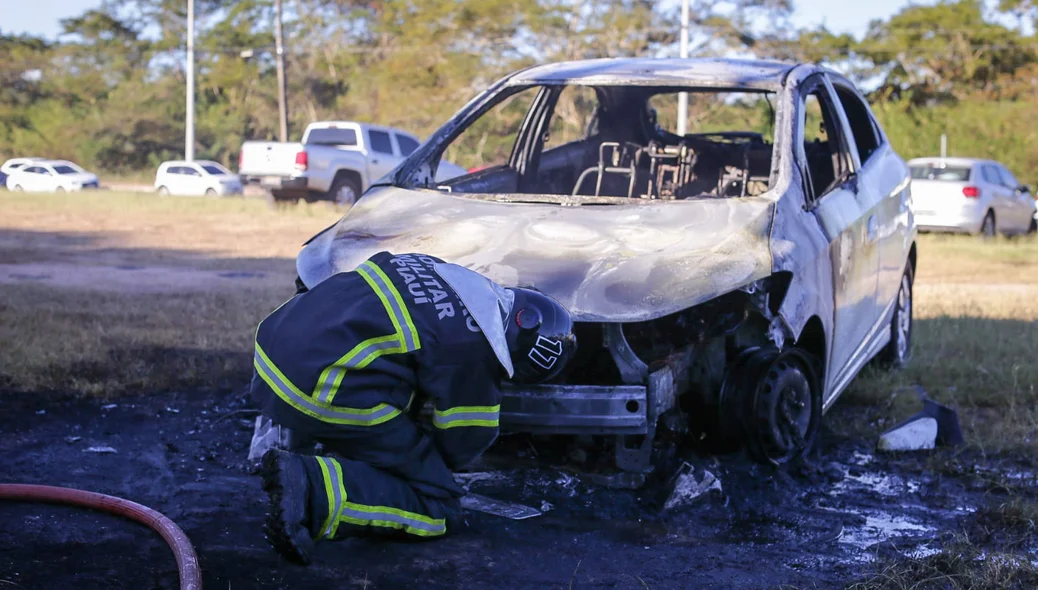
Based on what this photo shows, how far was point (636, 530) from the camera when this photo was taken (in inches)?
150

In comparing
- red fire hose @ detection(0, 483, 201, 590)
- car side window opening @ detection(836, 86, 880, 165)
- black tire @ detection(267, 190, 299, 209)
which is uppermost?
car side window opening @ detection(836, 86, 880, 165)

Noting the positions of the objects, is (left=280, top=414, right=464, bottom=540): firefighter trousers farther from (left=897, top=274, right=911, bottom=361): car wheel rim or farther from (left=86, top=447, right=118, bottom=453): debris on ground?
(left=897, top=274, right=911, bottom=361): car wheel rim

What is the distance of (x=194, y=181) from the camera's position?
112 feet

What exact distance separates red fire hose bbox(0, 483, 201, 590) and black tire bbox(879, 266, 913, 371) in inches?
172

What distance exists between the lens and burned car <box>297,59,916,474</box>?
12.8 ft

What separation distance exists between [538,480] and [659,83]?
2044 mm

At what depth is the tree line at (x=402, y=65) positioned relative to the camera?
117 feet

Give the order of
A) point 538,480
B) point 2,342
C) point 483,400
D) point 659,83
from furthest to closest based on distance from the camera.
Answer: point 2,342 < point 659,83 < point 538,480 < point 483,400

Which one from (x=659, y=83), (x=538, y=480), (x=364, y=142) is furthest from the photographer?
(x=364, y=142)

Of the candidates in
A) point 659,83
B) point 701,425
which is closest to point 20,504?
point 701,425

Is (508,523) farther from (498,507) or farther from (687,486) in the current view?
(687,486)

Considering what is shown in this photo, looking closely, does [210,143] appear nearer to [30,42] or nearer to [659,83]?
[30,42]

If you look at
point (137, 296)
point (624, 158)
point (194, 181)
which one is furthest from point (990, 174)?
point (194, 181)

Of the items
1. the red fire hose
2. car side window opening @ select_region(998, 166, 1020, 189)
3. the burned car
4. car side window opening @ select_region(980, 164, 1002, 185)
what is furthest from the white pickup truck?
the red fire hose
